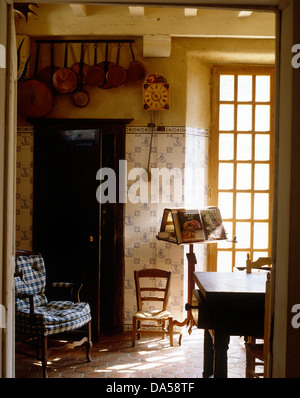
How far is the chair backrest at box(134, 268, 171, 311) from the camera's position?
5066mm

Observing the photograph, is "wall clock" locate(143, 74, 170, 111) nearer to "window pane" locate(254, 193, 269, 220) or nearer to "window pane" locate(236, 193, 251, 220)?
"window pane" locate(236, 193, 251, 220)

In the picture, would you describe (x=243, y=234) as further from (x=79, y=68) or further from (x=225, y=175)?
(x=79, y=68)

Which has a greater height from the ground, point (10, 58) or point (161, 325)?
point (10, 58)

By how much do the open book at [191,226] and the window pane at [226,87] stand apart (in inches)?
64.0

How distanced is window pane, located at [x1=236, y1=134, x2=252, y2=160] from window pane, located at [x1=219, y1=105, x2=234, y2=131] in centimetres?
19

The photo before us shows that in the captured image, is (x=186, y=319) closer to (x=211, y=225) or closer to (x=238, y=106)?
(x=211, y=225)

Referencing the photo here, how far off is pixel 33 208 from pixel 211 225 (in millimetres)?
2246

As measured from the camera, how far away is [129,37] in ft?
17.9

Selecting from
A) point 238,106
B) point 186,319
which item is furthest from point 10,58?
point 238,106

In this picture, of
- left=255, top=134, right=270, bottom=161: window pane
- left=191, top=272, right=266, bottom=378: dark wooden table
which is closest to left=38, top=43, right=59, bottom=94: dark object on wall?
left=255, top=134, right=270, bottom=161: window pane

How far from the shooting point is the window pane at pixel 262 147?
227 inches

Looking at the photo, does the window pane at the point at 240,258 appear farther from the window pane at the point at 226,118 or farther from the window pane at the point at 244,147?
the window pane at the point at 226,118

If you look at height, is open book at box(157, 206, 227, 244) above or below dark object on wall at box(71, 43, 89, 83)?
below
